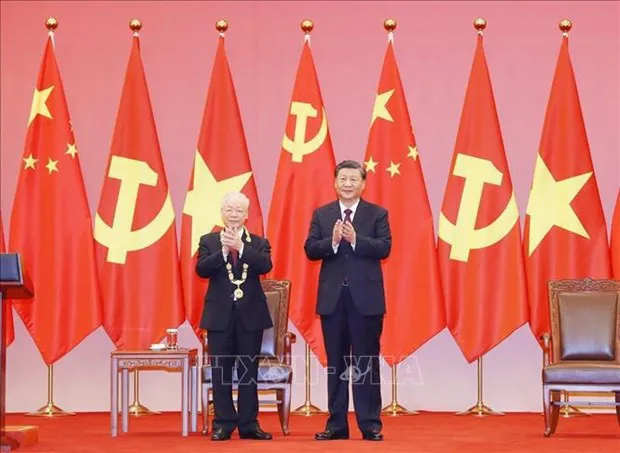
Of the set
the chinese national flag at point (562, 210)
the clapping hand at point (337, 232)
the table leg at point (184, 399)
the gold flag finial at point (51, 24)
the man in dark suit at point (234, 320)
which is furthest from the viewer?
the gold flag finial at point (51, 24)

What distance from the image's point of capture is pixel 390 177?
7891mm

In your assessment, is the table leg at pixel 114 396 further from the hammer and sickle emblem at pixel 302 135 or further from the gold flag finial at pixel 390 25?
the gold flag finial at pixel 390 25

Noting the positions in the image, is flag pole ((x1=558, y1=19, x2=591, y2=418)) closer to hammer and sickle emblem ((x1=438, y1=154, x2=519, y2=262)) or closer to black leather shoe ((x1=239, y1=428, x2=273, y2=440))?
hammer and sickle emblem ((x1=438, y1=154, x2=519, y2=262))

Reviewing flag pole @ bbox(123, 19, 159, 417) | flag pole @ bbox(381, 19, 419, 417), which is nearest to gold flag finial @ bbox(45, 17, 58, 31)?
flag pole @ bbox(123, 19, 159, 417)

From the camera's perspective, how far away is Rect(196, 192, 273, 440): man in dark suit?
6.11m

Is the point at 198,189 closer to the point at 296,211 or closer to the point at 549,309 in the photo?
the point at 296,211

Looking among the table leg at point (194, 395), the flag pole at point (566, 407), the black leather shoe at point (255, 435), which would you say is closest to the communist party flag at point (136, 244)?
the table leg at point (194, 395)

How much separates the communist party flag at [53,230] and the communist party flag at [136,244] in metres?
0.14

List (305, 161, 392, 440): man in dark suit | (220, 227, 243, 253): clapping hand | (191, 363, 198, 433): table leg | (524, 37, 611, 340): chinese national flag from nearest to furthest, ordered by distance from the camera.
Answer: (305, 161, 392, 440): man in dark suit < (220, 227, 243, 253): clapping hand < (191, 363, 198, 433): table leg < (524, 37, 611, 340): chinese national flag

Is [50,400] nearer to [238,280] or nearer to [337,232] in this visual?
[238,280]

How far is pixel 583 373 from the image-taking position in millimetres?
6340

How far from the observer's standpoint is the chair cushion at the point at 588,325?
6941 mm

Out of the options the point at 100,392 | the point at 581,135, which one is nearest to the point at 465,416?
the point at 581,135

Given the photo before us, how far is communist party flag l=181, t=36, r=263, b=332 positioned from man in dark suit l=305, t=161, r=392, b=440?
76.7 inches
